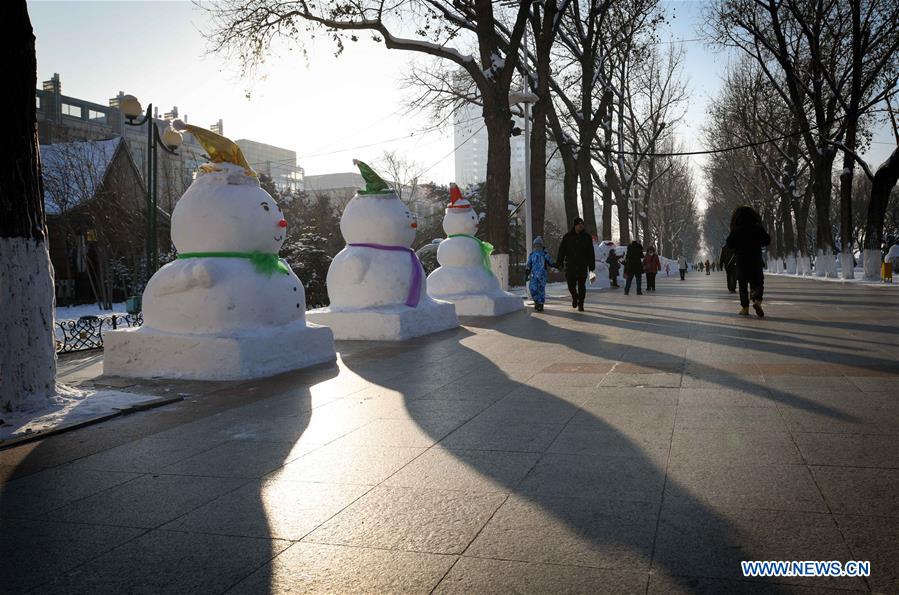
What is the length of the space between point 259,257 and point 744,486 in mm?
6004

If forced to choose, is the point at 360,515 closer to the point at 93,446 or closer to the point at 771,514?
the point at 771,514

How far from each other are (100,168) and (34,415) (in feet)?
79.8

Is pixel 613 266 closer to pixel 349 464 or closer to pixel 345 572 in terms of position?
pixel 349 464

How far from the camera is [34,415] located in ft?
18.4

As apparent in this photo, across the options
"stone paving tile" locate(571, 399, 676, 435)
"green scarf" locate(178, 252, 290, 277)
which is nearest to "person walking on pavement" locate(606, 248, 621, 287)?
"green scarf" locate(178, 252, 290, 277)

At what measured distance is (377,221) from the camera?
11.3 meters

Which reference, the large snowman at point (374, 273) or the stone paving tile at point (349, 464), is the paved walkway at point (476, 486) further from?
the large snowman at point (374, 273)

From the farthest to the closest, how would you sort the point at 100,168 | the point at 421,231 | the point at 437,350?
the point at 421,231 < the point at 100,168 < the point at 437,350

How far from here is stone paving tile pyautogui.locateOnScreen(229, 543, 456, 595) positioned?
264cm

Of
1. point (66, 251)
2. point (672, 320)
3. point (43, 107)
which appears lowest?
point (672, 320)

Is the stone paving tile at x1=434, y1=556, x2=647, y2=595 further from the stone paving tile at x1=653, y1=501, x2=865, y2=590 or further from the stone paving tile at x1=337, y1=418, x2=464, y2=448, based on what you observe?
the stone paving tile at x1=337, y1=418, x2=464, y2=448

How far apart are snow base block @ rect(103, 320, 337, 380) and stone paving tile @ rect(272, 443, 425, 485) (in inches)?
125

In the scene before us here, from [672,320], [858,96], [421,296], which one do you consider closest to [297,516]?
[421,296]

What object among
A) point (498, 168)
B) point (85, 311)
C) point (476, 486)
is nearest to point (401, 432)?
point (476, 486)
